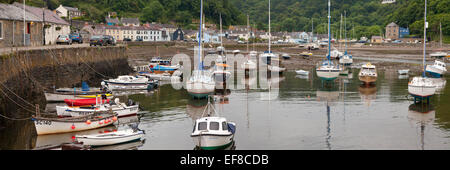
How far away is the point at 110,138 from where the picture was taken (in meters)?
25.2

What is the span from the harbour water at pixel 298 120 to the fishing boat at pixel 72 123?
1.51ft

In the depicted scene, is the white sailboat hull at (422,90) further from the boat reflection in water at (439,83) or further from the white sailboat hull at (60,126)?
the white sailboat hull at (60,126)

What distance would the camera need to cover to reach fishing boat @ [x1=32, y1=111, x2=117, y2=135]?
27.7m

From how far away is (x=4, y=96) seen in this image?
3062cm

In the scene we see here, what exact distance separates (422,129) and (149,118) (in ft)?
60.4

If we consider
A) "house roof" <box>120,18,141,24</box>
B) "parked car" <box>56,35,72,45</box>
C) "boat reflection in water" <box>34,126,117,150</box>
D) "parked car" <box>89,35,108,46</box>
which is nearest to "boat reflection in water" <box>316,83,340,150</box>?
"boat reflection in water" <box>34,126,117,150</box>

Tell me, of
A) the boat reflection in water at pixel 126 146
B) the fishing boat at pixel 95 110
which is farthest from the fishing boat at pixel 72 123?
the boat reflection in water at pixel 126 146

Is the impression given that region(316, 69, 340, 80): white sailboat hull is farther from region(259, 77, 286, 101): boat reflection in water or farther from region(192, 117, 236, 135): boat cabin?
region(192, 117, 236, 135): boat cabin

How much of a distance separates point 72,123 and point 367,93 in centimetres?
3039

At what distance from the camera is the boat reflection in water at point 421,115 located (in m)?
31.2

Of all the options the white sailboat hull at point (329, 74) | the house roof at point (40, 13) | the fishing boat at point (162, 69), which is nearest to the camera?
the white sailboat hull at point (329, 74)

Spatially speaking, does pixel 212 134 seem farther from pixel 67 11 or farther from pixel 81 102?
pixel 67 11

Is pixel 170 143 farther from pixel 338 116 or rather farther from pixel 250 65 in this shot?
pixel 250 65

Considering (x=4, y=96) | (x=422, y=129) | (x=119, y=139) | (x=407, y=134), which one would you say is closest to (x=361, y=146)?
(x=407, y=134)
